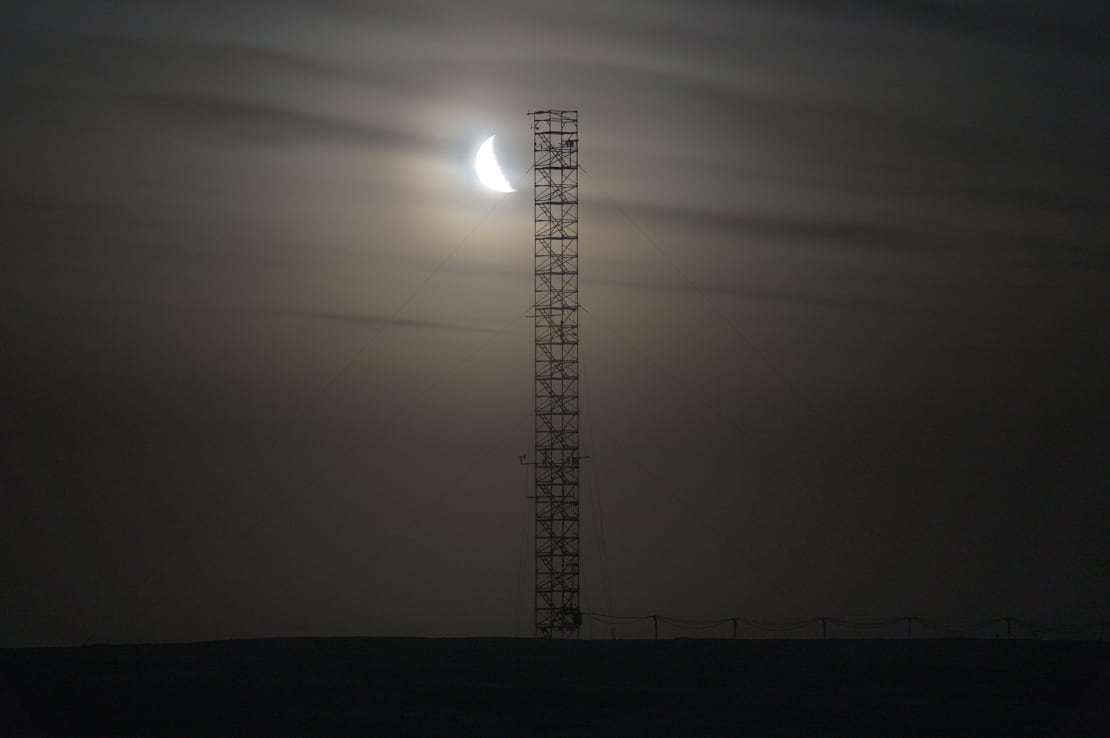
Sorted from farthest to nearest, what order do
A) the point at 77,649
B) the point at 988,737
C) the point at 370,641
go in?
the point at 370,641 → the point at 77,649 → the point at 988,737

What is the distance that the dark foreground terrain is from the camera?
135 ft

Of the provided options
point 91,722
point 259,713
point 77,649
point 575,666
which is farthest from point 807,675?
point 77,649

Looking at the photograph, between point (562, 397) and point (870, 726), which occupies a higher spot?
point (562, 397)

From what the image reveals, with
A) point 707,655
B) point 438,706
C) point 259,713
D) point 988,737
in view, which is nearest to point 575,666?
point 707,655

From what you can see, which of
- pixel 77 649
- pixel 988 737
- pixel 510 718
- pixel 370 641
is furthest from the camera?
pixel 370 641

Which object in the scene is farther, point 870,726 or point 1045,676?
point 1045,676

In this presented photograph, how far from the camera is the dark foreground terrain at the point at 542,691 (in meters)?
41.2

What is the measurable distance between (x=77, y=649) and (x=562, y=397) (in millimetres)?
29812

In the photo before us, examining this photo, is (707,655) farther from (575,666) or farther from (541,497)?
(541,497)

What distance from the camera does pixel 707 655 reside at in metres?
67.7

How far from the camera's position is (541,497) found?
79.8m

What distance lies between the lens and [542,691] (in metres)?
50.2

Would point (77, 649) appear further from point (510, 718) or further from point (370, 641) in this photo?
point (510, 718)

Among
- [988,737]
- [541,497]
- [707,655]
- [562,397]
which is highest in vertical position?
[562,397]
